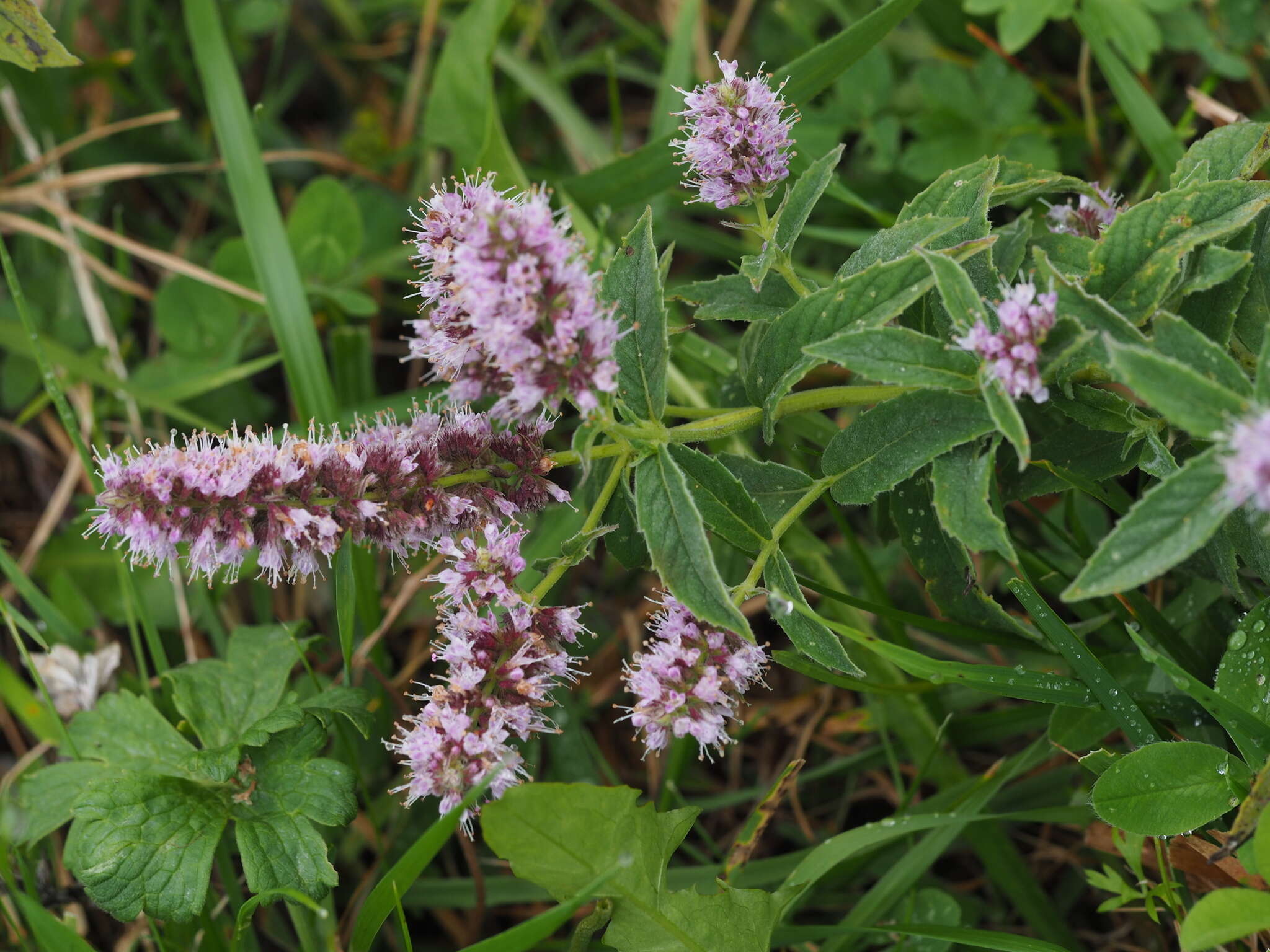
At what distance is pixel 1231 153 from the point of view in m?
2.19

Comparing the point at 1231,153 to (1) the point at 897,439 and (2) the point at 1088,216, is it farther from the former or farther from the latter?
(1) the point at 897,439

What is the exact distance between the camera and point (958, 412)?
73.0 inches

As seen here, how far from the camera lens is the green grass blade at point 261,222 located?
293cm

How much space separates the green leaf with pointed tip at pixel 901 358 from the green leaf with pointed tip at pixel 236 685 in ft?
4.91

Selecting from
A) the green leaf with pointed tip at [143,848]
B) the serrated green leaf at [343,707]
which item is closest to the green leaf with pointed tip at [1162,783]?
the serrated green leaf at [343,707]

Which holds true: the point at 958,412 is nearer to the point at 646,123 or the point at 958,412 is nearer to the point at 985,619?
the point at 985,619

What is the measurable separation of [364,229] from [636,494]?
2383mm

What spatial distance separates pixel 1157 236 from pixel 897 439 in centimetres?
60

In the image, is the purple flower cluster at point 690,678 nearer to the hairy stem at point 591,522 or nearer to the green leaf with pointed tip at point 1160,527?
the hairy stem at point 591,522

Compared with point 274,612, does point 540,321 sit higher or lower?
lower

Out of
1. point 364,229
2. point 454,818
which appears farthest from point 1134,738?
point 364,229

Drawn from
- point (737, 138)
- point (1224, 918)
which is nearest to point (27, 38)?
point (737, 138)

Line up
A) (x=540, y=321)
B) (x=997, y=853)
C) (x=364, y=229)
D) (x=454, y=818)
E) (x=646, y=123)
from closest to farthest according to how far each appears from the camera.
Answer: (x=540, y=321) → (x=454, y=818) → (x=997, y=853) → (x=364, y=229) → (x=646, y=123)

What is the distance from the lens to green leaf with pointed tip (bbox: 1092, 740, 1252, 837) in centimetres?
195
